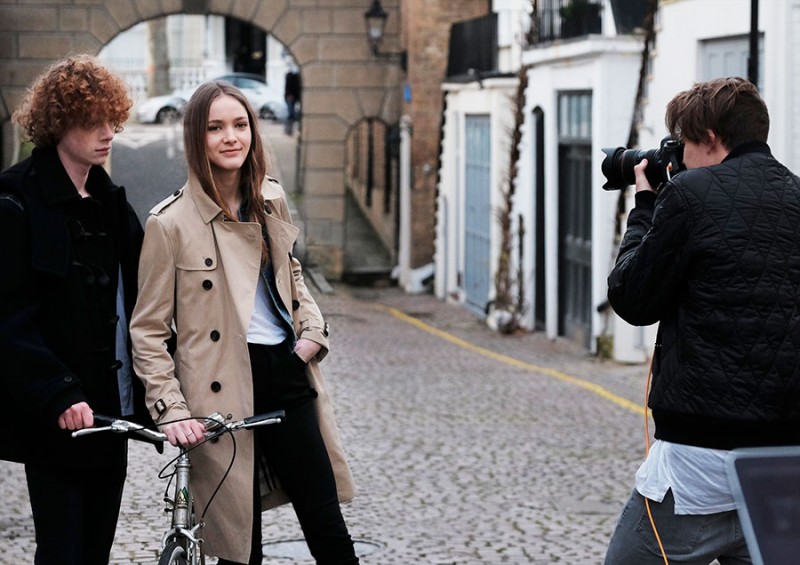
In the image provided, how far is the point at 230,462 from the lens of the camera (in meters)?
4.34

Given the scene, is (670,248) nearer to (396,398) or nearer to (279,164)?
(396,398)

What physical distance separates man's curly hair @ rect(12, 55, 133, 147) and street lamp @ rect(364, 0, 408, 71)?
24.3 m

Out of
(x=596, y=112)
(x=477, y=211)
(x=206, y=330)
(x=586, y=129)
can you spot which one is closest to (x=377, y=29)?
(x=477, y=211)

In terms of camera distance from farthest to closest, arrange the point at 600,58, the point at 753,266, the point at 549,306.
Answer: the point at 549,306, the point at 600,58, the point at 753,266

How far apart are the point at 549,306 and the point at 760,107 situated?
1510cm

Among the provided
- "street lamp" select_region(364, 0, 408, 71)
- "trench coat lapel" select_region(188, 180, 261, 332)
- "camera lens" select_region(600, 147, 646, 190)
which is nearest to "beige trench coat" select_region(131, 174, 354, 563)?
"trench coat lapel" select_region(188, 180, 261, 332)

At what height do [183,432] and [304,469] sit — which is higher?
[183,432]

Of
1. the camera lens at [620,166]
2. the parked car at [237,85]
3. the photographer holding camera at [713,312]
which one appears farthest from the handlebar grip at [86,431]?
the parked car at [237,85]

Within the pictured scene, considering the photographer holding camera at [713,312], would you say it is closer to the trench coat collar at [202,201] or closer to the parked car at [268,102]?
the trench coat collar at [202,201]

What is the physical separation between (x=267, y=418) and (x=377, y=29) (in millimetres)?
25276

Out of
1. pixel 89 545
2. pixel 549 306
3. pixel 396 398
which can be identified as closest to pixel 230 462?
pixel 89 545

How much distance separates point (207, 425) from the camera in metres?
4.23

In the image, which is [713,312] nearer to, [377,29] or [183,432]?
[183,432]

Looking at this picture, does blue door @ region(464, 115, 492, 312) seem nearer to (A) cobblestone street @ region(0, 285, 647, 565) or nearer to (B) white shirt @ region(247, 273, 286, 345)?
(A) cobblestone street @ region(0, 285, 647, 565)
